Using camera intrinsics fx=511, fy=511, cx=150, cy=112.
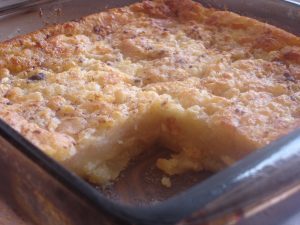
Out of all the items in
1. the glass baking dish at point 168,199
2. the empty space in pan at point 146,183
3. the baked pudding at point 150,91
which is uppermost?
the glass baking dish at point 168,199

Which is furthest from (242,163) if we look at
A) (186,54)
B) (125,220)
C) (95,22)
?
(95,22)

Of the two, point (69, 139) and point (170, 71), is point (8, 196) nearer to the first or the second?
point (69, 139)

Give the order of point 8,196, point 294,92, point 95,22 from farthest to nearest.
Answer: point 95,22 → point 294,92 → point 8,196

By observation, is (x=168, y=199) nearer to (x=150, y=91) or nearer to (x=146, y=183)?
(x=146, y=183)

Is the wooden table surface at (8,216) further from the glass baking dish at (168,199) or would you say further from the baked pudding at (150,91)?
the baked pudding at (150,91)

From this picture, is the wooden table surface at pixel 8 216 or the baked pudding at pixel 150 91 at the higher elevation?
the baked pudding at pixel 150 91

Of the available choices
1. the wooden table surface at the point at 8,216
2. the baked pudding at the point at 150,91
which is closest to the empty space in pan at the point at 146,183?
the baked pudding at the point at 150,91

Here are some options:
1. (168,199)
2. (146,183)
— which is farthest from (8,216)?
(168,199)
